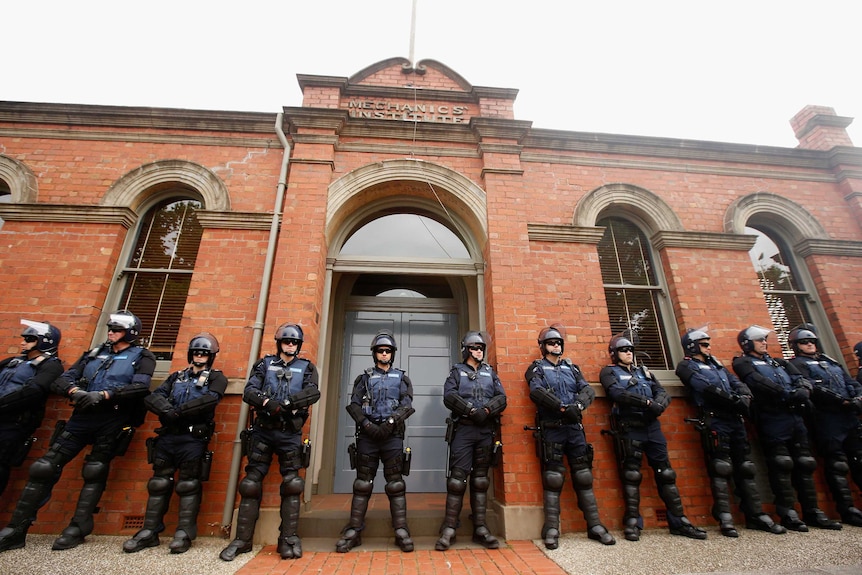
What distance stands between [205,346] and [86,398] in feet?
3.73

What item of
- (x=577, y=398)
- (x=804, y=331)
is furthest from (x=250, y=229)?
(x=804, y=331)

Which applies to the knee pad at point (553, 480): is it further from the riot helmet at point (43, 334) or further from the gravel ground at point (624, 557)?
the riot helmet at point (43, 334)

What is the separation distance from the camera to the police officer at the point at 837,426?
4637 millimetres

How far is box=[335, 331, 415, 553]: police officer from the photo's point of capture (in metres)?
3.89

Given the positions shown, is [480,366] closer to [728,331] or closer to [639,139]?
[728,331]

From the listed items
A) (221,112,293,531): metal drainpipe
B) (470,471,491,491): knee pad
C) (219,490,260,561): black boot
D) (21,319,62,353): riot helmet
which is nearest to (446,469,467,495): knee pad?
(470,471,491,491): knee pad

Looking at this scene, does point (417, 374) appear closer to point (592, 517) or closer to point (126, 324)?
point (592, 517)

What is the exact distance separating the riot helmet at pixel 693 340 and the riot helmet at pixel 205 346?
5987mm

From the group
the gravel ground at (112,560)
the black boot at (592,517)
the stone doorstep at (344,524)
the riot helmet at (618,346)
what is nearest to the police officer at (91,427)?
the gravel ground at (112,560)

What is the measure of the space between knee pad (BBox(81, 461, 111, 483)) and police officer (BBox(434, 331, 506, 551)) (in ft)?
11.8

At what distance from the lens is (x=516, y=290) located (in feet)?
16.8

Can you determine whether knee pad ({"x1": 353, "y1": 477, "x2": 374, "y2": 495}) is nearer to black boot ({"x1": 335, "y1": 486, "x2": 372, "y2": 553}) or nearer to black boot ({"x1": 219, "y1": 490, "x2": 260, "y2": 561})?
black boot ({"x1": 335, "y1": 486, "x2": 372, "y2": 553})

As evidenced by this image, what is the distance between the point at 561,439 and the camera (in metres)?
4.26

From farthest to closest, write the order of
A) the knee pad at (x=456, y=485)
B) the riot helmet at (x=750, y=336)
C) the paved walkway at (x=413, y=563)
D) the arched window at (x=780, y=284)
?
the arched window at (x=780, y=284)
the riot helmet at (x=750, y=336)
the knee pad at (x=456, y=485)
the paved walkway at (x=413, y=563)
